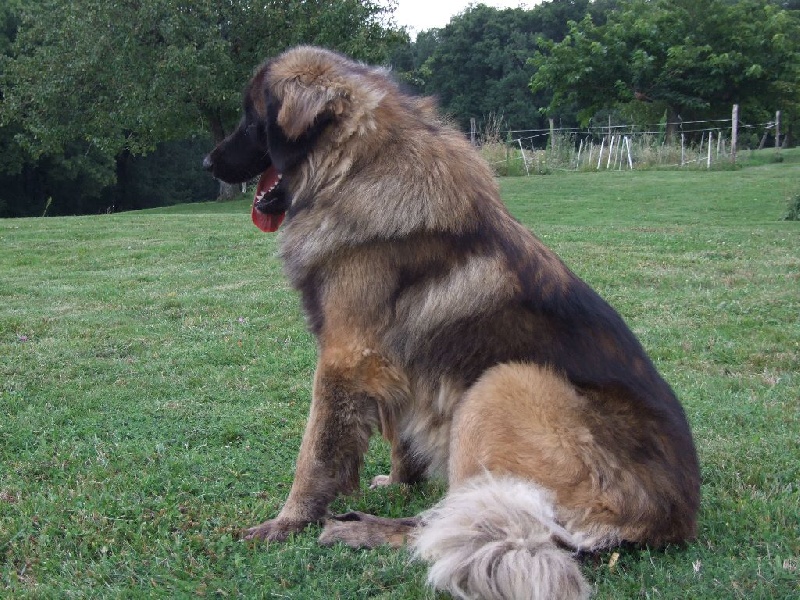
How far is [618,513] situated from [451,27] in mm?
57906

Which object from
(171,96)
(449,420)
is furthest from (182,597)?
(171,96)

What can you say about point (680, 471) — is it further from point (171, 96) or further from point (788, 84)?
point (788, 84)

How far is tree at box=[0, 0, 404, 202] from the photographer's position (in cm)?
2594

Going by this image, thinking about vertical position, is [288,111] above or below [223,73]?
below

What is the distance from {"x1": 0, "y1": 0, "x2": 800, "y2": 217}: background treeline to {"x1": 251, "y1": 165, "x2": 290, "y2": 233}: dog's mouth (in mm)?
12556

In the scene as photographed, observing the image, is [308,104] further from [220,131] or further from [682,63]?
[682,63]

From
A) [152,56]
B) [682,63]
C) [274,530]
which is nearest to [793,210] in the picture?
[274,530]

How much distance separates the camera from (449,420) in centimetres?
316

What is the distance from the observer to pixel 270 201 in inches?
146

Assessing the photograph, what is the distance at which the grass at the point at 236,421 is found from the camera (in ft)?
9.13

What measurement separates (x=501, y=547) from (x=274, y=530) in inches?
41.0

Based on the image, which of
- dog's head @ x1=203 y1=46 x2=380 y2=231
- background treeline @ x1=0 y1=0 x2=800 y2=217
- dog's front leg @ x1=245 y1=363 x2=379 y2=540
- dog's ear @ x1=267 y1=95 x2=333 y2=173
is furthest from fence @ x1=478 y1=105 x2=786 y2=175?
dog's front leg @ x1=245 y1=363 x2=379 y2=540

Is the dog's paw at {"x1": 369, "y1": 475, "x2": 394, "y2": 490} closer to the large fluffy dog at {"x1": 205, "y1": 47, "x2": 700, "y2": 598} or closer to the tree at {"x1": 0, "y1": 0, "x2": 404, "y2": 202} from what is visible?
the large fluffy dog at {"x1": 205, "y1": 47, "x2": 700, "y2": 598}

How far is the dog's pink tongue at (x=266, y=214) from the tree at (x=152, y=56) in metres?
23.1
